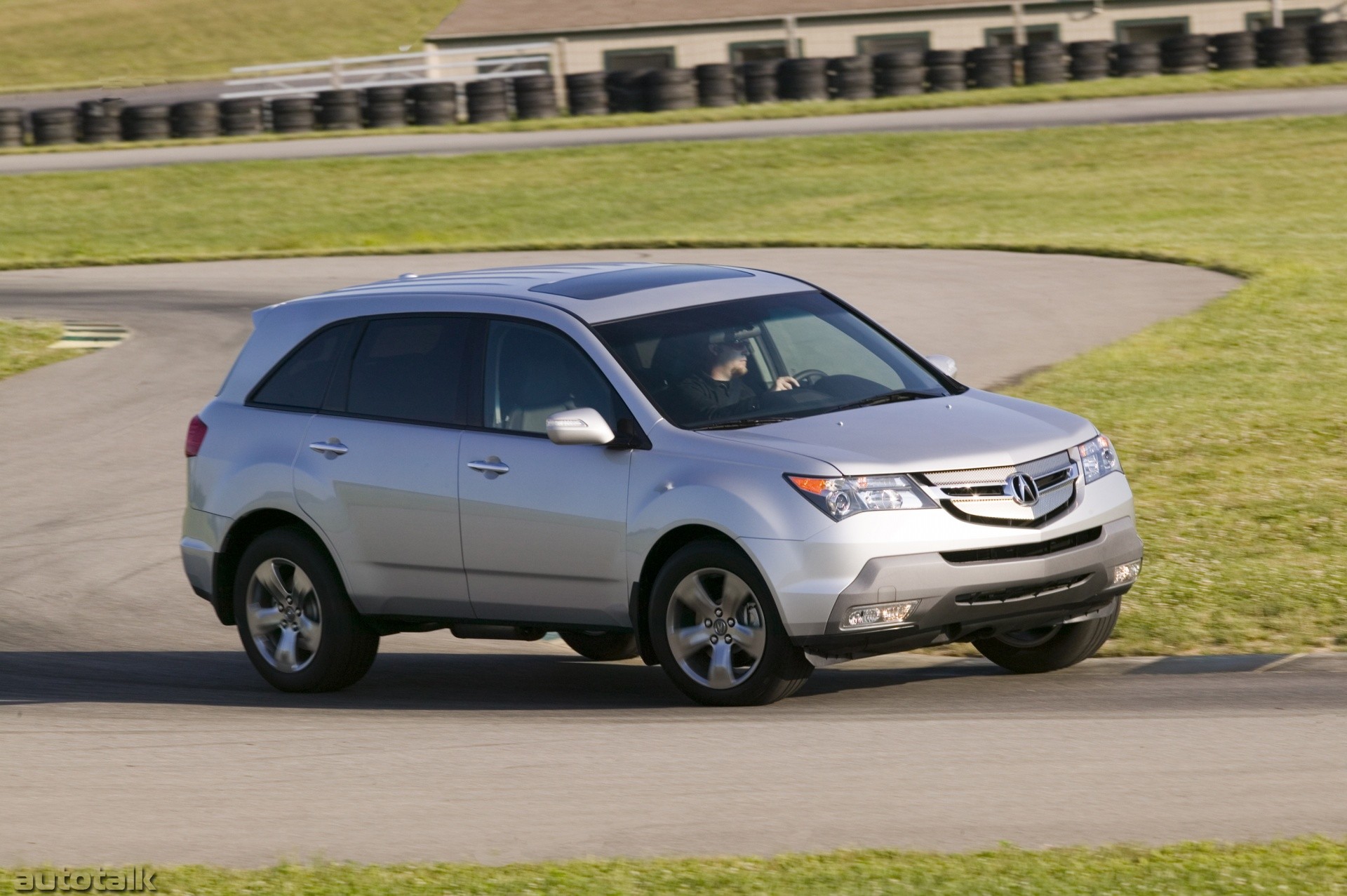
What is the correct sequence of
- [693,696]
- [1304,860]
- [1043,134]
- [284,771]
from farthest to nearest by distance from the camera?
1. [1043,134]
2. [693,696]
3. [284,771]
4. [1304,860]

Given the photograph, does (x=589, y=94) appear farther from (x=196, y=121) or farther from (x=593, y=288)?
(x=593, y=288)

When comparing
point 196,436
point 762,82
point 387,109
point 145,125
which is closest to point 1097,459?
point 196,436

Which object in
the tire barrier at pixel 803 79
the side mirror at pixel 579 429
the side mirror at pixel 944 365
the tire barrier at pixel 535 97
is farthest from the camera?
the tire barrier at pixel 535 97

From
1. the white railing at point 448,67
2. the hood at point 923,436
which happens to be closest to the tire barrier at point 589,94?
the white railing at point 448,67

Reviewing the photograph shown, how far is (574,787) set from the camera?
6902mm

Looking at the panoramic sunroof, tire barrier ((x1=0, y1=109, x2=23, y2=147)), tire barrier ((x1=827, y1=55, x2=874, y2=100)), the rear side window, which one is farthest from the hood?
tire barrier ((x1=0, y1=109, x2=23, y2=147))

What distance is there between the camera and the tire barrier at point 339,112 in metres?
44.9

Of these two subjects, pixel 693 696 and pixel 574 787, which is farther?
pixel 693 696

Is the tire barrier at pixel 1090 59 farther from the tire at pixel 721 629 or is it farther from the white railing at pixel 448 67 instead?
the tire at pixel 721 629

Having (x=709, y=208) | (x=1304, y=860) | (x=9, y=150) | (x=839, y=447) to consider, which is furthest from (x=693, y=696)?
(x=9, y=150)

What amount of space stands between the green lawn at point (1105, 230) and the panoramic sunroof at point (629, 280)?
2671mm

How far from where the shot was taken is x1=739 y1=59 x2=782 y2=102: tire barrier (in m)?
43.6

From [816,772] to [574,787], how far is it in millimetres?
864

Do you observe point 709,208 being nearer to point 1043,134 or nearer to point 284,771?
point 1043,134
